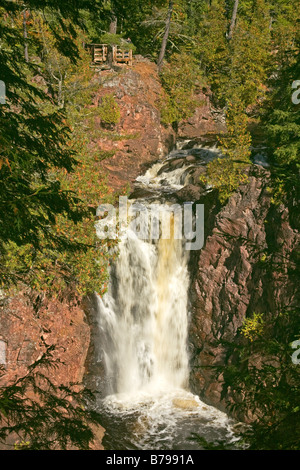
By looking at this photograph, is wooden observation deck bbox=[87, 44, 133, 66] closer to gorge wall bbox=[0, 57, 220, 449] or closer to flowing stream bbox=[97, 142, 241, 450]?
gorge wall bbox=[0, 57, 220, 449]

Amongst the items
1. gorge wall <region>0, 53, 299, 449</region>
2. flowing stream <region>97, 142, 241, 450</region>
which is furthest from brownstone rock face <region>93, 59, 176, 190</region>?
flowing stream <region>97, 142, 241, 450</region>

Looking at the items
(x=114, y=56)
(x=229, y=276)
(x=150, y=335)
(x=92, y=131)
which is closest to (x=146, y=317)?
(x=150, y=335)

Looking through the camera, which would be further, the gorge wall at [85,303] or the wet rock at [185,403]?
the wet rock at [185,403]

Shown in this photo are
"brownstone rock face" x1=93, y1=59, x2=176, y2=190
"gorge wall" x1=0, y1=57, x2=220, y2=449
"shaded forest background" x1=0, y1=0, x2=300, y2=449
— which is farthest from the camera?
"brownstone rock face" x1=93, y1=59, x2=176, y2=190

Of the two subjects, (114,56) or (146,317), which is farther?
(114,56)

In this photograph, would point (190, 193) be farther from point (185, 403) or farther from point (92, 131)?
point (185, 403)

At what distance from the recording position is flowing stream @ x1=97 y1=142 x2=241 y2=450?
55.2ft

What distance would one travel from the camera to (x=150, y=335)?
64.8 ft

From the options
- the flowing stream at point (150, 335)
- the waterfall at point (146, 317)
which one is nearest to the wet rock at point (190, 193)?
the flowing stream at point (150, 335)

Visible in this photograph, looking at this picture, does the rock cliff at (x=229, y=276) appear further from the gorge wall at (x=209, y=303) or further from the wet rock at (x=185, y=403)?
the wet rock at (x=185, y=403)

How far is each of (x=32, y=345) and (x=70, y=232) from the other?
4.43 m

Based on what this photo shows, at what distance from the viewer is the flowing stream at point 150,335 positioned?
55.2ft

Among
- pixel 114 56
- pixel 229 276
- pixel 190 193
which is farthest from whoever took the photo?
pixel 114 56
